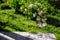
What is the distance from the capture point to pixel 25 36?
19.7ft

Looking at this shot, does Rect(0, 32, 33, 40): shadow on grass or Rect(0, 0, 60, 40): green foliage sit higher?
Rect(0, 0, 60, 40): green foliage

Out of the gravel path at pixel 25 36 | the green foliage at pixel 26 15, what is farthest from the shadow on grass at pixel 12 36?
the green foliage at pixel 26 15

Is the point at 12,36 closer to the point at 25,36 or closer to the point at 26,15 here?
the point at 25,36

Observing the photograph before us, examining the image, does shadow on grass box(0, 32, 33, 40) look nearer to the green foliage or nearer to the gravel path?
the gravel path

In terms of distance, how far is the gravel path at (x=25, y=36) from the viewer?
5.89 metres

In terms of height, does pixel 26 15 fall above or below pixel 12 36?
above

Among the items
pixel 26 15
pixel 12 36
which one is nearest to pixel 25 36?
pixel 12 36

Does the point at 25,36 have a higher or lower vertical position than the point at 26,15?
lower

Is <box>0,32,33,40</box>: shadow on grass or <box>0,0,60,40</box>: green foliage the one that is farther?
<box>0,0,60,40</box>: green foliage

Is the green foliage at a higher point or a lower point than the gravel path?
higher

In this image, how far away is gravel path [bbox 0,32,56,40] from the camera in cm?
589

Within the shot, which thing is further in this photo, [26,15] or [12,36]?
[26,15]

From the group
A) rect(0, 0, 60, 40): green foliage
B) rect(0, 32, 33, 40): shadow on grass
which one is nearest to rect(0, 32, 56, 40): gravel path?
rect(0, 32, 33, 40): shadow on grass

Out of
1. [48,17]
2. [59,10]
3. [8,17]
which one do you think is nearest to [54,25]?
[48,17]
